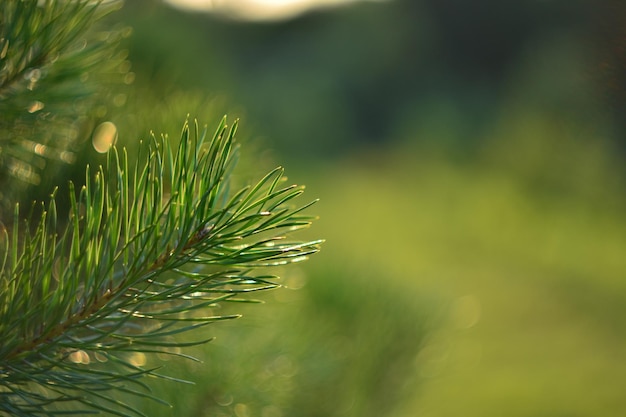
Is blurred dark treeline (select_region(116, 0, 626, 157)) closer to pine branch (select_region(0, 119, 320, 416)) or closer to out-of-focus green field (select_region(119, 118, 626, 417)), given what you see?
out-of-focus green field (select_region(119, 118, 626, 417))

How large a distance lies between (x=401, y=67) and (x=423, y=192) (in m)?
0.47

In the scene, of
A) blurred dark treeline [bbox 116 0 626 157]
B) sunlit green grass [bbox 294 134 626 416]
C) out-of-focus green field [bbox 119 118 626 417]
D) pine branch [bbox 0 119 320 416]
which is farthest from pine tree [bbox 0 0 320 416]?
blurred dark treeline [bbox 116 0 626 157]

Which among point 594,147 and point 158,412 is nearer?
point 158,412

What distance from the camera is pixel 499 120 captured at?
1.79m

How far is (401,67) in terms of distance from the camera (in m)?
2.57

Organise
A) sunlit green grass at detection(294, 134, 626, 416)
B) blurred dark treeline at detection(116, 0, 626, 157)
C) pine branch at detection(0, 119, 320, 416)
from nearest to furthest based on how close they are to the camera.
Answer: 1. pine branch at detection(0, 119, 320, 416)
2. sunlit green grass at detection(294, 134, 626, 416)
3. blurred dark treeline at detection(116, 0, 626, 157)

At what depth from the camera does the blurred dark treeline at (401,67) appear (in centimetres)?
175

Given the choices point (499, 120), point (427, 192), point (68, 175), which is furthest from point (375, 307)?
point (427, 192)

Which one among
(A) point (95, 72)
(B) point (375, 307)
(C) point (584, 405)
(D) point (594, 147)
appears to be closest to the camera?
(A) point (95, 72)

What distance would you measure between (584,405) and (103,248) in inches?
57.8

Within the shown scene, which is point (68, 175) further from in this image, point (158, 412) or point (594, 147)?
point (594, 147)

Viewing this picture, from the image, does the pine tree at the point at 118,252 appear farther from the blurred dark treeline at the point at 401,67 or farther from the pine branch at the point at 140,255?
the blurred dark treeline at the point at 401,67

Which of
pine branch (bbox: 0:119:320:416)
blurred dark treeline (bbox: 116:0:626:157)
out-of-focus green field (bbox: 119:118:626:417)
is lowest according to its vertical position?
pine branch (bbox: 0:119:320:416)

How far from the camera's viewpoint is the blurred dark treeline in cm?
175
